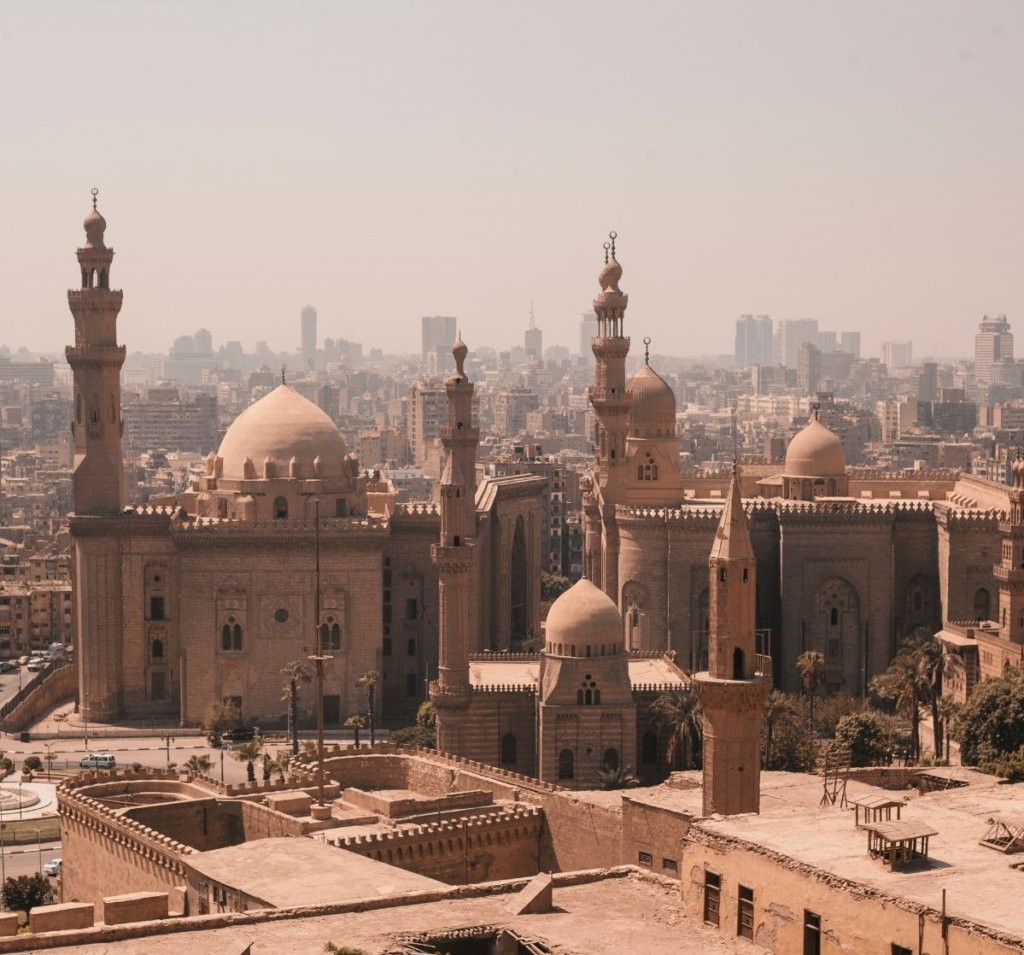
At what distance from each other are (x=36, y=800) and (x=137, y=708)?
1000 centimetres

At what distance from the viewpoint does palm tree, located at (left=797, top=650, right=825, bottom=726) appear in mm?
A: 59981

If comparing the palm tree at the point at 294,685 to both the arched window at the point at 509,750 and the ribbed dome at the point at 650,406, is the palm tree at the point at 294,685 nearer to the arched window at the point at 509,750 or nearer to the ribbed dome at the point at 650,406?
Result: the arched window at the point at 509,750

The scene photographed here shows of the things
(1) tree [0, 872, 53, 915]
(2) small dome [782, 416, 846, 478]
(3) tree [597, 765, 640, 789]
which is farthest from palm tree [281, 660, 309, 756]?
(1) tree [0, 872, 53, 915]

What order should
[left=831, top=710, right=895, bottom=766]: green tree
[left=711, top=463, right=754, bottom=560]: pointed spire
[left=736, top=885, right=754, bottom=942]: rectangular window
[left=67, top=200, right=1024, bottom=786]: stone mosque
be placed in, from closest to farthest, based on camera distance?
[left=736, top=885, right=754, bottom=942]: rectangular window, [left=711, top=463, right=754, bottom=560]: pointed spire, [left=831, top=710, right=895, bottom=766]: green tree, [left=67, top=200, right=1024, bottom=786]: stone mosque

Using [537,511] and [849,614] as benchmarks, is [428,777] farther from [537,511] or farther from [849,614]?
[537,511]

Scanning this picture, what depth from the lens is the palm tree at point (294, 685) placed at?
65.5 metres

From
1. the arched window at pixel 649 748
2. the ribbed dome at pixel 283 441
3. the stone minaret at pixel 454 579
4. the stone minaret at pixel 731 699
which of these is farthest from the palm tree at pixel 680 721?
the ribbed dome at pixel 283 441

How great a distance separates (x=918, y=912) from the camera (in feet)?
83.8

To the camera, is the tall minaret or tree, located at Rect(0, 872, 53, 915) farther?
the tall minaret

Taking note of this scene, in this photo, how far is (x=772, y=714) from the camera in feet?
175

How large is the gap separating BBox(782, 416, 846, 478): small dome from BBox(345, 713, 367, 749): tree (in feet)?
45.7

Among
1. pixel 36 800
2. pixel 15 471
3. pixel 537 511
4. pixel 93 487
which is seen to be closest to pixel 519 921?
pixel 36 800

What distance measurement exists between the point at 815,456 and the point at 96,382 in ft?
66.8

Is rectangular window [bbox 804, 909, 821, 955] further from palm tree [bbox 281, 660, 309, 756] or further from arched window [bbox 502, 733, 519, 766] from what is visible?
palm tree [bbox 281, 660, 309, 756]
